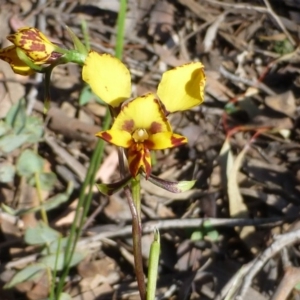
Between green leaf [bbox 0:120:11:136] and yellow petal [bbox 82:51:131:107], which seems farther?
green leaf [bbox 0:120:11:136]

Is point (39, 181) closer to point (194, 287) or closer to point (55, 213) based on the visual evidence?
point (55, 213)

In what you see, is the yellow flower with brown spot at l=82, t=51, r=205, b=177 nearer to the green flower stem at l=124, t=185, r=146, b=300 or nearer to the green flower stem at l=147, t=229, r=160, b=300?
the green flower stem at l=124, t=185, r=146, b=300

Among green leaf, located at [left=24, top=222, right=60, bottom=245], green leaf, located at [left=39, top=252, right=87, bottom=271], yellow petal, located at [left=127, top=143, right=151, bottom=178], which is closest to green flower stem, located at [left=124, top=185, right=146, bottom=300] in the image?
yellow petal, located at [left=127, top=143, right=151, bottom=178]

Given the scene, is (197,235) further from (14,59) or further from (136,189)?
(14,59)

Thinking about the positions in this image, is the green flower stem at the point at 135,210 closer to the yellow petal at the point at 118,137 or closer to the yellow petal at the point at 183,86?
the yellow petal at the point at 118,137

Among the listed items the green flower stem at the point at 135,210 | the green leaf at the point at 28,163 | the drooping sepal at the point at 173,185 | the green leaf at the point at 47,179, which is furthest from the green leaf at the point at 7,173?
the drooping sepal at the point at 173,185

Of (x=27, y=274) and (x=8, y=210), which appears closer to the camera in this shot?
(x=27, y=274)

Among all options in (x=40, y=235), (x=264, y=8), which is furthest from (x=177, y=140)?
(x=264, y=8)
